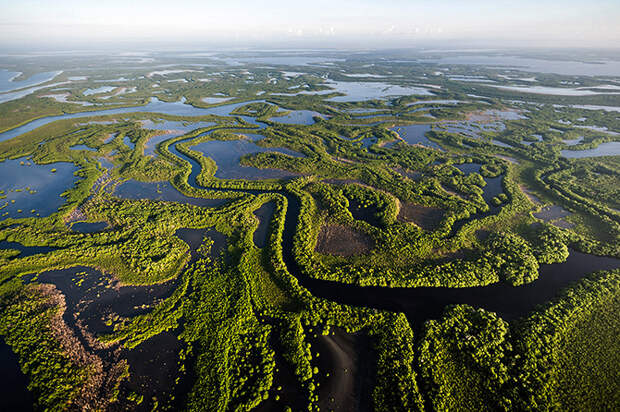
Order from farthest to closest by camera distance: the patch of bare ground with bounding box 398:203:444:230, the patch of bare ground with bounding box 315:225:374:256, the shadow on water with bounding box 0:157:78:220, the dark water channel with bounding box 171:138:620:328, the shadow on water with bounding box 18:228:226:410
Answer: the shadow on water with bounding box 0:157:78:220
the patch of bare ground with bounding box 398:203:444:230
the patch of bare ground with bounding box 315:225:374:256
the dark water channel with bounding box 171:138:620:328
the shadow on water with bounding box 18:228:226:410

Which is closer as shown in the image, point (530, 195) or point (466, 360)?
point (466, 360)

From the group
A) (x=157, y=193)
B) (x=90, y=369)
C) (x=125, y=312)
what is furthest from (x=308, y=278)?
(x=157, y=193)

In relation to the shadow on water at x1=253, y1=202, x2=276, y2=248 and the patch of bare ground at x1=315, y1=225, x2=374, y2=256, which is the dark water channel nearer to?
the patch of bare ground at x1=315, y1=225, x2=374, y2=256

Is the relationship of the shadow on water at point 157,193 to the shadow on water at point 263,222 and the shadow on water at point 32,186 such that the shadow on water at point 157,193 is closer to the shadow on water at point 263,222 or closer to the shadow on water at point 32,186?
the shadow on water at point 263,222

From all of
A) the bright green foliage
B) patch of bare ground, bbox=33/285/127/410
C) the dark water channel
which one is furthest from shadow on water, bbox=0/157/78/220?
the bright green foliage

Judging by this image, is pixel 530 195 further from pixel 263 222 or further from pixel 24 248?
pixel 24 248

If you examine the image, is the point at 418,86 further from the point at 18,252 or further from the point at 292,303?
the point at 18,252
